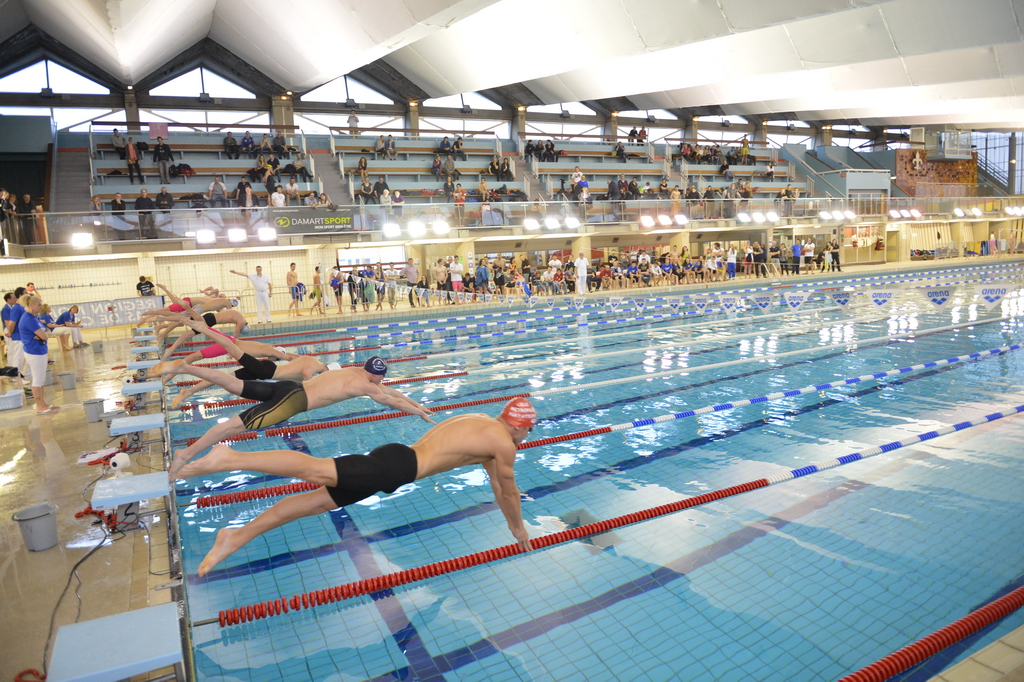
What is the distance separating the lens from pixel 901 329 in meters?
10.2

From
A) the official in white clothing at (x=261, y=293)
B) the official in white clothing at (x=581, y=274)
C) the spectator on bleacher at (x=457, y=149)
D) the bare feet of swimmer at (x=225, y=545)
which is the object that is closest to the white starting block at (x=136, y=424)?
the bare feet of swimmer at (x=225, y=545)

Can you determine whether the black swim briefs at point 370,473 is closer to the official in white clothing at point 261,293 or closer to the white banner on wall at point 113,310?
the official in white clothing at point 261,293

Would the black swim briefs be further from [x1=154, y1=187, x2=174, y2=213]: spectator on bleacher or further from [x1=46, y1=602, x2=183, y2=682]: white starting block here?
[x1=154, y1=187, x2=174, y2=213]: spectator on bleacher

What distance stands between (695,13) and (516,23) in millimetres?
4730

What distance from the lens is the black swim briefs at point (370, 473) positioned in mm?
2801

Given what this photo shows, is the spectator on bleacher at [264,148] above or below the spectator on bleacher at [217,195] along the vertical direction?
above

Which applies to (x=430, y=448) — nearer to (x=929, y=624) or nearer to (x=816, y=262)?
(x=929, y=624)

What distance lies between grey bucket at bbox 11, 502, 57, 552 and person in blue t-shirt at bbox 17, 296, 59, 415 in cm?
395

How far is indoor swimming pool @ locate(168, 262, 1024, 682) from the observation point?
2.85 m

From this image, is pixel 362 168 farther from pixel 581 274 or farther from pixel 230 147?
pixel 581 274

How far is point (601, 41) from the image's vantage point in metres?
15.4

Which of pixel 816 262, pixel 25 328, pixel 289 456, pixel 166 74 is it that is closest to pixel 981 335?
→ pixel 289 456

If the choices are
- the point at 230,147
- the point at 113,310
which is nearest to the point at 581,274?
the point at 230,147

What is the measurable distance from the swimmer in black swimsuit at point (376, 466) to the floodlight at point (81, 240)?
43.1ft
